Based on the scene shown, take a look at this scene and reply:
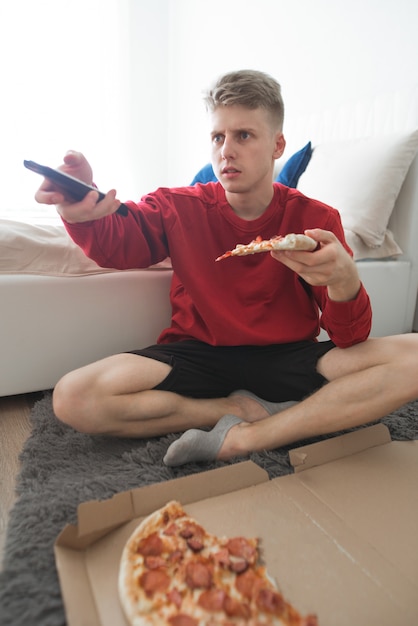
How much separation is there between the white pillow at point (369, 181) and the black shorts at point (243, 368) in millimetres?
702

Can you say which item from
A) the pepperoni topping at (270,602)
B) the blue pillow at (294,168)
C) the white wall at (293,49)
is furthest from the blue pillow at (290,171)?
the pepperoni topping at (270,602)

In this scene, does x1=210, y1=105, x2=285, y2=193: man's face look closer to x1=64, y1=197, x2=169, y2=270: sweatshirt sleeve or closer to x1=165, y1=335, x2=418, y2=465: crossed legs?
x1=64, y1=197, x2=169, y2=270: sweatshirt sleeve

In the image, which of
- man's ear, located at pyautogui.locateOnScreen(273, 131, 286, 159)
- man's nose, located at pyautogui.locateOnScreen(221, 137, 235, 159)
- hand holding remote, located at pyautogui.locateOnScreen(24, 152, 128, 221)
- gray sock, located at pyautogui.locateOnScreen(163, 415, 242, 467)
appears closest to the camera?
hand holding remote, located at pyautogui.locateOnScreen(24, 152, 128, 221)

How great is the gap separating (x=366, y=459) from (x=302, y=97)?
1770mm

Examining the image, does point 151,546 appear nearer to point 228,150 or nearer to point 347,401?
point 347,401

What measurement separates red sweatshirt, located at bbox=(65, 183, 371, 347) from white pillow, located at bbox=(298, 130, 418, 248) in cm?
55

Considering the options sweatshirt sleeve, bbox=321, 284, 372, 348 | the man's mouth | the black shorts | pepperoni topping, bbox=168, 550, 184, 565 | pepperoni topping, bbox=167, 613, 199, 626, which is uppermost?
the man's mouth

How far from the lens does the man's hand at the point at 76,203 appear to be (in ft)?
2.64

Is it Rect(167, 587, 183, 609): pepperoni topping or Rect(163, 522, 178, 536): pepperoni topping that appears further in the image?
Rect(163, 522, 178, 536): pepperoni topping

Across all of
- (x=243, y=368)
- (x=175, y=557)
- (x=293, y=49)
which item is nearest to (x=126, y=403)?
(x=243, y=368)

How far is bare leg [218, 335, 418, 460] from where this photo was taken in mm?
904

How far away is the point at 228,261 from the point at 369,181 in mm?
790

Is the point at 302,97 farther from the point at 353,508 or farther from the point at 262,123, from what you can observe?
the point at 353,508

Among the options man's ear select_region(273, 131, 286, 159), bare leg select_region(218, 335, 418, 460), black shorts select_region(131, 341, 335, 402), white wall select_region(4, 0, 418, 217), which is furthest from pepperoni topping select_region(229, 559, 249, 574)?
white wall select_region(4, 0, 418, 217)
